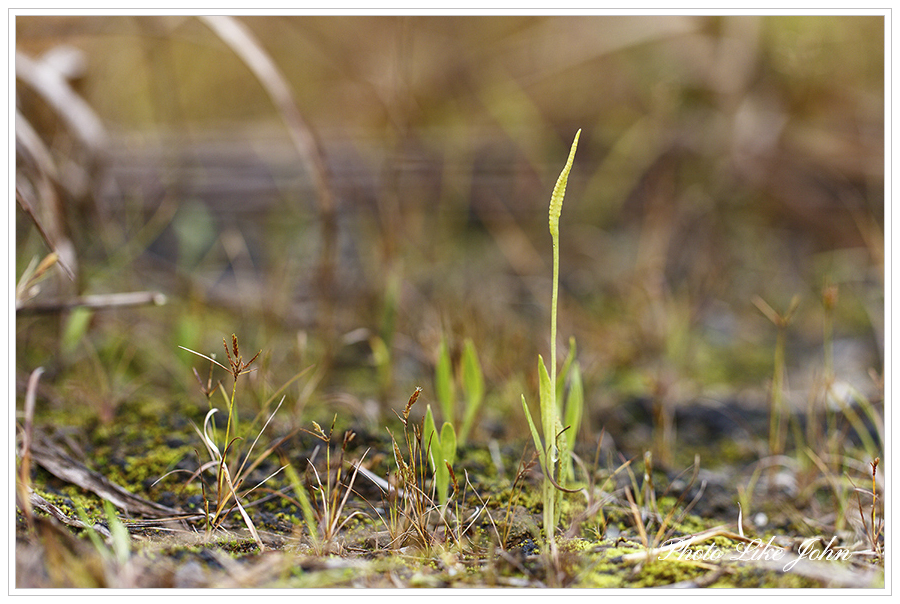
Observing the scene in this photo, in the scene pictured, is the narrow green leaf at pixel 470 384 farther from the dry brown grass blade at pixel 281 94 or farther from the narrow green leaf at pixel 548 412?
the dry brown grass blade at pixel 281 94

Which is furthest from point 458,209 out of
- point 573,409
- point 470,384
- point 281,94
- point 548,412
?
point 548,412

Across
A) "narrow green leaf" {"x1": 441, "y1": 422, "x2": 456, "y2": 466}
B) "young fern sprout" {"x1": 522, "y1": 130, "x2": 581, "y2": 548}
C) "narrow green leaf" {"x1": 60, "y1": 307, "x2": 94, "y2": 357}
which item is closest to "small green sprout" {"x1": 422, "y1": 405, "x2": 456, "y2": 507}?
"narrow green leaf" {"x1": 441, "y1": 422, "x2": 456, "y2": 466}

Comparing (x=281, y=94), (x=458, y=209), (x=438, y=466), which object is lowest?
(x=438, y=466)

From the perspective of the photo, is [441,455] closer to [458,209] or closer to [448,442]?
[448,442]

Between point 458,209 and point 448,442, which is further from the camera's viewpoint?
point 458,209

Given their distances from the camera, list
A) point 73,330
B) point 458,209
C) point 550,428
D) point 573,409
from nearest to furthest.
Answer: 1. point 550,428
2. point 573,409
3. point 73,330
4. point 458,209

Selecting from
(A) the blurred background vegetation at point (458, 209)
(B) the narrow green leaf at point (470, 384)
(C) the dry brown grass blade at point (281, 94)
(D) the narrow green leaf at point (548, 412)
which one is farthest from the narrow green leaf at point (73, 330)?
(D) the narrow green leaf at point (548, 412)

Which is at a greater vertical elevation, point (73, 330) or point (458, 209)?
point (458, 209)

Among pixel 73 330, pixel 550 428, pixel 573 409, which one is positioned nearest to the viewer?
pixel 550 428
